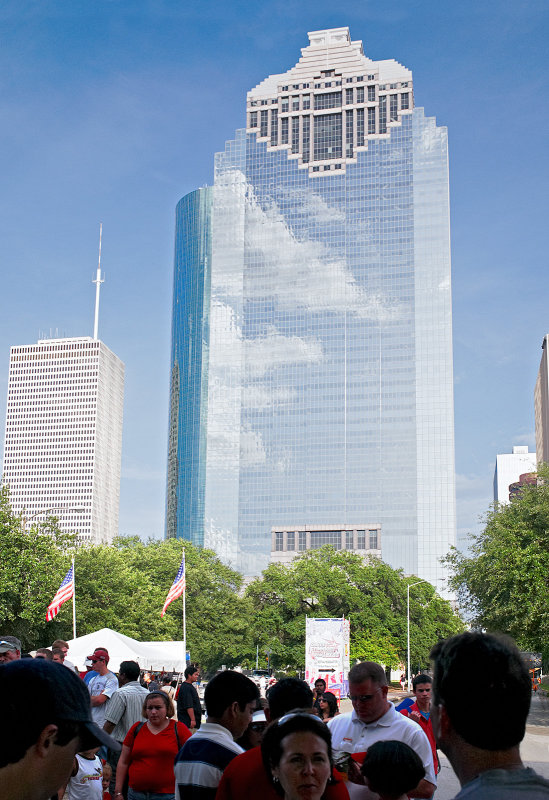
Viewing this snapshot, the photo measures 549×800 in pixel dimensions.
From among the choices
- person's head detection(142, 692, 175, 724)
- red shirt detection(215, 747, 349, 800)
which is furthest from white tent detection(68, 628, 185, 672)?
red shirt detection(215, 747, 349, 800)

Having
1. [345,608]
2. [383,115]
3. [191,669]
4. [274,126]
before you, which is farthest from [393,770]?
[274,126]

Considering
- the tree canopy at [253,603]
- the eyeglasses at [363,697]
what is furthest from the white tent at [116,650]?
the eyeglasses at [363,697]

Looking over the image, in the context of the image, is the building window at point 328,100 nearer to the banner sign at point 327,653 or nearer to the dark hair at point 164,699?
the banner sign at point 327,653

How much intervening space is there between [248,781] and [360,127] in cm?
15460

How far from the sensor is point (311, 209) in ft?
485

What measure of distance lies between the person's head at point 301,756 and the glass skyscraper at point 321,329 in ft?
437

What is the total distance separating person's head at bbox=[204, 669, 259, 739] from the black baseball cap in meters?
2.98

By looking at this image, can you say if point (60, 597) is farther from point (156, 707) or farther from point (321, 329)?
point (321, 329)

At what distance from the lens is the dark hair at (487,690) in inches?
88.5

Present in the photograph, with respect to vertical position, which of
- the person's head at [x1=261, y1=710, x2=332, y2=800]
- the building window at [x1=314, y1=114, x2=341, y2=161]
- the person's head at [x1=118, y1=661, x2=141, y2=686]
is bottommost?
the person's head at [x1=118, y1=661, x2=141, y2=686]

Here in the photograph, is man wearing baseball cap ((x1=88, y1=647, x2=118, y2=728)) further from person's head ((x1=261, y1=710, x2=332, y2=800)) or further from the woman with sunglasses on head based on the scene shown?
person's head ((x1=261, y1=710, x2=332, y2=800))

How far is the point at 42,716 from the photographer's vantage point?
7.04 feet

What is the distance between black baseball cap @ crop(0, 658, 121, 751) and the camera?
7.04 ft

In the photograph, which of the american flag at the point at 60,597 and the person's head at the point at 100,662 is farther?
the american flag at the point at 60,597
